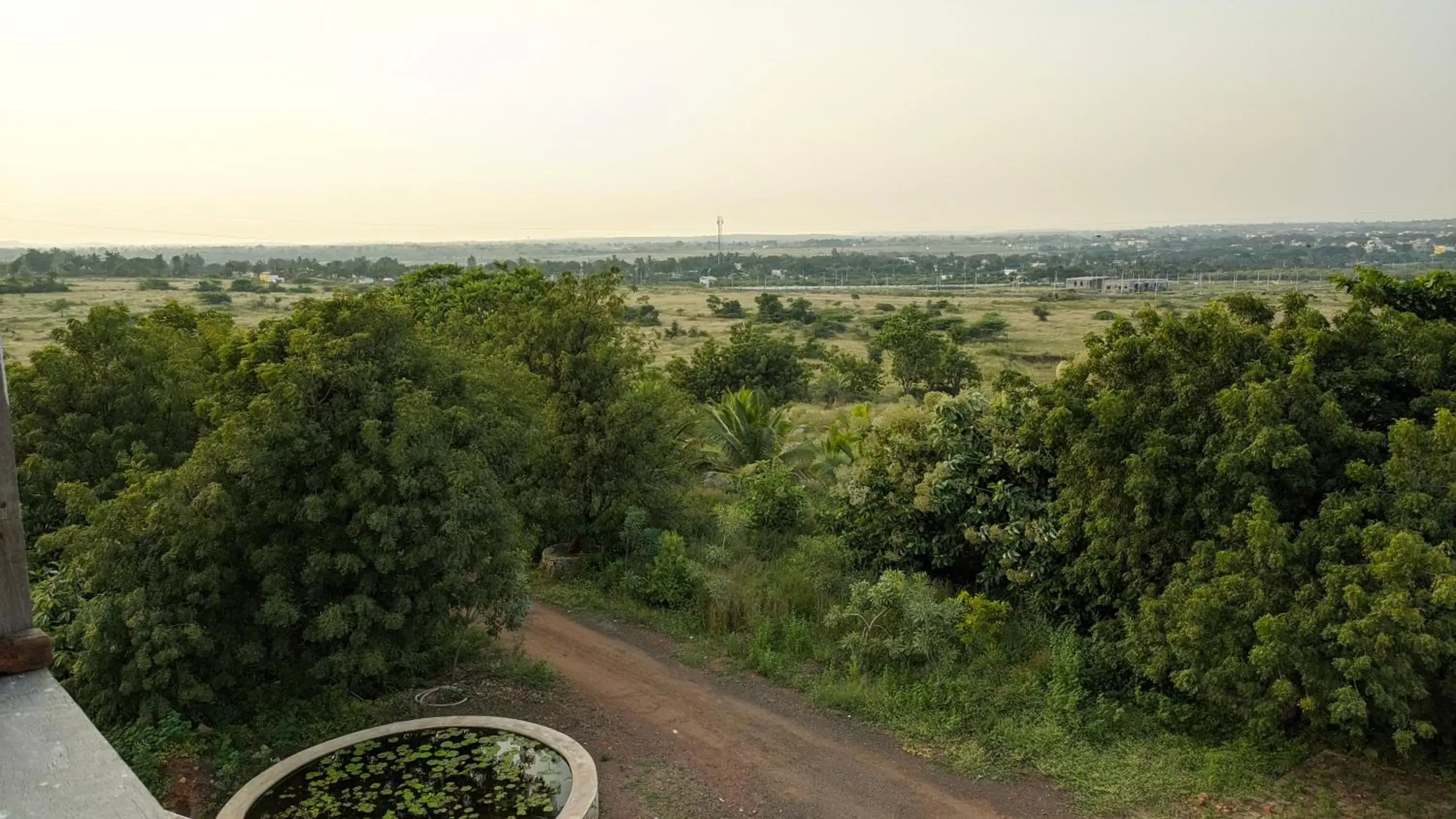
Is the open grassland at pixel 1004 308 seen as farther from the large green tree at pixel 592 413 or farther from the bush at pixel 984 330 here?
the large green tree at pixel 592 413

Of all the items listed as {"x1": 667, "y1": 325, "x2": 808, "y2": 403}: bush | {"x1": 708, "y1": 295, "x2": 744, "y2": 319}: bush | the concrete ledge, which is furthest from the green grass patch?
{"x1": 708, "y1": 295, "x2": 744, "y2": 319}: bush

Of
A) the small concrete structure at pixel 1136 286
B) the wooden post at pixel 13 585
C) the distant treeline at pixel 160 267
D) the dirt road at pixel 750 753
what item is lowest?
the dirt road at pixel 750 753

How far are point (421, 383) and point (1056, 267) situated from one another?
121 meters

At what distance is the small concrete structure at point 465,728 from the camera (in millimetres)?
7465

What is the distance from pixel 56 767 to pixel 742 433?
18.4m

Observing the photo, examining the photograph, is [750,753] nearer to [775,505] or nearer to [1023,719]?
[1023,719]

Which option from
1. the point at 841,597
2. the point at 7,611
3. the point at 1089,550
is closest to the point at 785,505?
the point at 841,597

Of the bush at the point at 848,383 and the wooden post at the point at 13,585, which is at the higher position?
the wooden post at the point at 13,585

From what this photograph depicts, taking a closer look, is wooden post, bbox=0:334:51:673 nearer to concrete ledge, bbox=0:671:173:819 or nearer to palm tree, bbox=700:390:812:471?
concrete ledge, bbox=0:671:173:819

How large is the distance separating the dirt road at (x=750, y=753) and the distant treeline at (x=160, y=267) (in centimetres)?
3581

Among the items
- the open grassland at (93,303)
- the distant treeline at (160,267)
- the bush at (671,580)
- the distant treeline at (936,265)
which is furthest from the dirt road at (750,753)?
the distant treeline at (936,265)

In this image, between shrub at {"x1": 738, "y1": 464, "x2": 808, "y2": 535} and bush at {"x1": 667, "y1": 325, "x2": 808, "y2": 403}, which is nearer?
shrub at {"x1": 738, "y1": 464, "x2": 808, "y2": 535}

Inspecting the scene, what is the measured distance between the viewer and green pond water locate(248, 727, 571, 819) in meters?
7.57

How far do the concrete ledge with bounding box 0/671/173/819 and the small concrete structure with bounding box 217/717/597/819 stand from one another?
6.30 m
